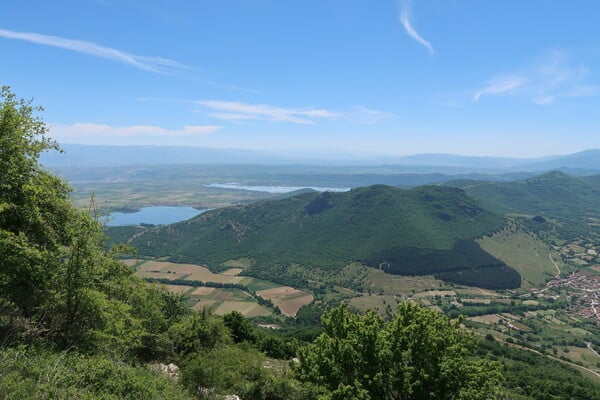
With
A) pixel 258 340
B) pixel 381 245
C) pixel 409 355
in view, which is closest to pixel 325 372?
pixel 409 355

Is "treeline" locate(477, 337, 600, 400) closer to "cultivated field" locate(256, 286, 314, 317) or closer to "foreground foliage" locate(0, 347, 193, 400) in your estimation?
"foreground foliage" locate(0, 347, 193, 400)

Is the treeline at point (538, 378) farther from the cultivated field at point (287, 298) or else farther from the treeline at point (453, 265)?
the treeline at point (453, 265)

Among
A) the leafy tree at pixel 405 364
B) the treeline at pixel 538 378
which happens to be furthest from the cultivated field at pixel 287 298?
the leafy tree at pixel 405 364

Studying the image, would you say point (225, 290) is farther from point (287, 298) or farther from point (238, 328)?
point (238, 328)

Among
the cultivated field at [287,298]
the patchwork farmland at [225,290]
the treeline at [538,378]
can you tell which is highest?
the treeline at [538,378]

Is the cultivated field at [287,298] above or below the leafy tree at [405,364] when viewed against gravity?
below

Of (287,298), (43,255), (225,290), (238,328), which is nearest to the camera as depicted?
(43,255)

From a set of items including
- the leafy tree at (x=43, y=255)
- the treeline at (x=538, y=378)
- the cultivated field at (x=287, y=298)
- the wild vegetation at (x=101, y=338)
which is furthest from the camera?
the cultivated field at (x=287, y=298)

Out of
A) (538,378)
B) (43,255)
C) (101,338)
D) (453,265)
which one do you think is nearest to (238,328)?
(101,338)

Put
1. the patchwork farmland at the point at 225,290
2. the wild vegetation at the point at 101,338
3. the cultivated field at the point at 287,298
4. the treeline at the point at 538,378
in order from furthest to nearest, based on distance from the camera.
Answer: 1. the cultivated field at the point at 287,298
2. the patchwork farmland at the point at 225,290
3. the treeline at the point at 538,378
4. the wild vegetation at the point at 101,338
